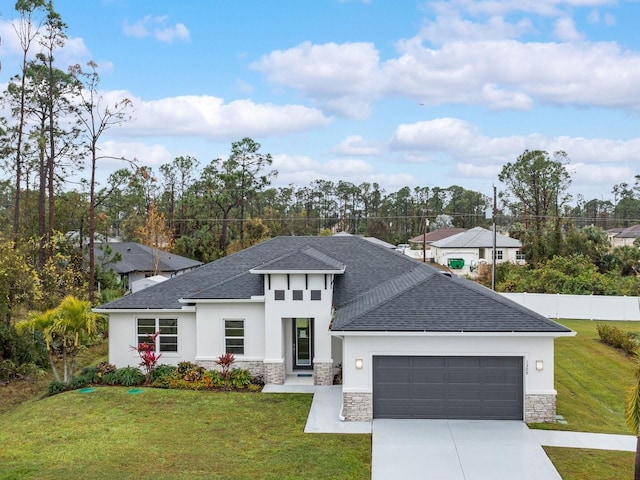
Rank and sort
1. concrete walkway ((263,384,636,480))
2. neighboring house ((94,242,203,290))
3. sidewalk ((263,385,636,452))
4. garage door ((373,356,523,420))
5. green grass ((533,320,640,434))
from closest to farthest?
A: concrete walkway ((263,384,636,480)) < sidewalk ((263,385,636,452)) < garage door ((373,356,523,420)) < green grass ((533,320,640,434)) < neighboring house ((94,242,203,290))

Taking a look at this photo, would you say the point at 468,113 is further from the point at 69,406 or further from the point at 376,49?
the point at 69,406

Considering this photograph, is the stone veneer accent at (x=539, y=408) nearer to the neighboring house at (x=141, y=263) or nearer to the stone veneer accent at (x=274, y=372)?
the stone veneer accent at (x=274, y=372)

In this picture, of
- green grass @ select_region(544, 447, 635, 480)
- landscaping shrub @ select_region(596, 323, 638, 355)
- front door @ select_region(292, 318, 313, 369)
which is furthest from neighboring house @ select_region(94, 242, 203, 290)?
green grass @ select_region(544, 447, 635, 480)

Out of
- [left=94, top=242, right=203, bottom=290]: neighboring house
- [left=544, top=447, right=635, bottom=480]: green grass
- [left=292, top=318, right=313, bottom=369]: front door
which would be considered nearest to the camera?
[left=544, top=447, right=635, bottom=480]: green grass

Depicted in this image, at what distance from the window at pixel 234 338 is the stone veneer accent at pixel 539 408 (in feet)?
28.5

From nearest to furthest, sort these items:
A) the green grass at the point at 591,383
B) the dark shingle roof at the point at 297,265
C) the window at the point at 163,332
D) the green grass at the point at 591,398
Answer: the green grass at the point at 591,398 < the green grass at the point at 591,383 < the dark shingle roof at the point at 297,265 < the window at the point at 163,332

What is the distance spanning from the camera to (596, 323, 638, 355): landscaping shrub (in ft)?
75.8

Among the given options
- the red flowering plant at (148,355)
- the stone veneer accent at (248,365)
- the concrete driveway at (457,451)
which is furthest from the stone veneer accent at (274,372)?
the concrete driveway at (457,451)

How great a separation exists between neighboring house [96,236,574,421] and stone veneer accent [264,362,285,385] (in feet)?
0.10

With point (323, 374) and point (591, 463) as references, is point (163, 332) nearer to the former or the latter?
point (323, 374)

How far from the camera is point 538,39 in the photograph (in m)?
23.2

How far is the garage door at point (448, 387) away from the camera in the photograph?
551 inches

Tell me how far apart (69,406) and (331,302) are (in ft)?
26.4

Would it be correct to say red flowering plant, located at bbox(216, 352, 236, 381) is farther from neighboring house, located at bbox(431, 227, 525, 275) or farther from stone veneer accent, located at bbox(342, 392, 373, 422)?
neighboring house, located at bbox(431, 227, 525, 275)
